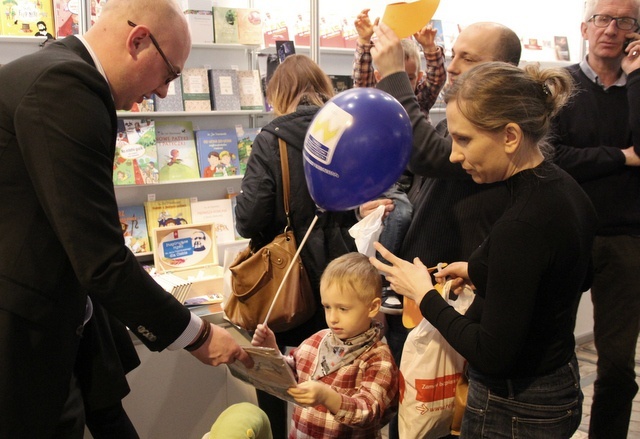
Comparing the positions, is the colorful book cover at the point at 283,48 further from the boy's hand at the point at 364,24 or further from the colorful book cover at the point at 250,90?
the boy's hand at the point at 364,24

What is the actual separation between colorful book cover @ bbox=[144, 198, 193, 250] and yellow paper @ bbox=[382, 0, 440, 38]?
2.32m

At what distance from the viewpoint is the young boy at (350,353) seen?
163 cm

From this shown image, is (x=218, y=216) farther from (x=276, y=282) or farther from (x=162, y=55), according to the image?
(x=162, y=55)

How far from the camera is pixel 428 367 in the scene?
4.99 feet

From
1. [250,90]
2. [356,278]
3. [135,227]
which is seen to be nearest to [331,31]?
[250,90]

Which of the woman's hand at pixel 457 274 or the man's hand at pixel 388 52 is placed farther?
the man's hand at pixel 388 52

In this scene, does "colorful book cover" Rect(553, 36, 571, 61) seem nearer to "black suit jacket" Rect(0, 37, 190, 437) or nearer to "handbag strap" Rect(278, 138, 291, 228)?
"handbag strap" Rect(278, 138, 291, 228)

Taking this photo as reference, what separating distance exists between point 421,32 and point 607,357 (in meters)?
1.54

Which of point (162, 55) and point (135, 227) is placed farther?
point (135, 227)

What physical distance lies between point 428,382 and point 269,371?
0.41 meters

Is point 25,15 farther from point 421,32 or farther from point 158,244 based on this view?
point 421,32

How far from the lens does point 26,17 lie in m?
3.33

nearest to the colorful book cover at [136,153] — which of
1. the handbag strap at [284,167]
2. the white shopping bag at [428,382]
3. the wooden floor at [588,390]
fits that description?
the handbag strap at [284,167]

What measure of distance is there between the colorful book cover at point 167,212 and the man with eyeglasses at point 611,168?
242cm
